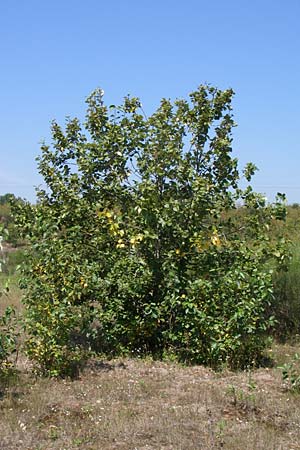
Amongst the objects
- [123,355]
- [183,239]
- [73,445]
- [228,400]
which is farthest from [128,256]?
[73,445]

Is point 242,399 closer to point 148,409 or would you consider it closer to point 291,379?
point 291,379

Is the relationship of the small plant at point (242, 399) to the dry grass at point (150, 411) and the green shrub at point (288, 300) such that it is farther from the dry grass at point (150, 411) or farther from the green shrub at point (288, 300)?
the green shrub at point (288, 300)

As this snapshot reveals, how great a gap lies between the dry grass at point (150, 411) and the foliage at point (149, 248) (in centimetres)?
44

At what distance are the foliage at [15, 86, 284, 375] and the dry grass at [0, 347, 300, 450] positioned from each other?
0.44 m

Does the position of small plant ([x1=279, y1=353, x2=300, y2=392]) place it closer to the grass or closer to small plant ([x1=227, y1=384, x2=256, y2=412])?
the grass

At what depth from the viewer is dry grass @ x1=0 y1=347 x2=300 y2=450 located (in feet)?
14.2

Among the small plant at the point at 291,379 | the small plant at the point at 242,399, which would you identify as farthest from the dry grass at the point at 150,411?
the small plant at the point at 291,379

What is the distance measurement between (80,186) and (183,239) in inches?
63.0

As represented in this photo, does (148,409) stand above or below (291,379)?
below

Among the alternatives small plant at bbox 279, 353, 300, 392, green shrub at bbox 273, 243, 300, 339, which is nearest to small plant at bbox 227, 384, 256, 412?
small plant at bbox 279, 353, 300, 392

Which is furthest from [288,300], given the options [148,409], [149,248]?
[148,409]

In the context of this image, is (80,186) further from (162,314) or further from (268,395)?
(268,395)

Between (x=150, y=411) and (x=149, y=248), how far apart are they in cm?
241

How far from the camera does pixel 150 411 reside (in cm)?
496
